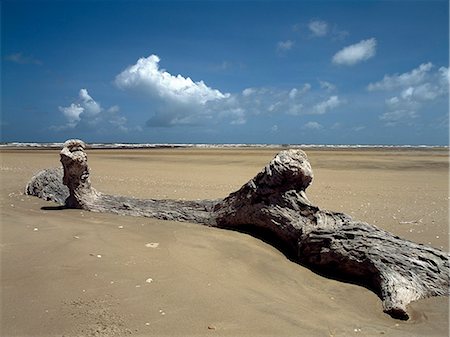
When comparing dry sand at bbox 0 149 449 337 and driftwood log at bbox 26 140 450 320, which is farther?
driftwood log at bbox 26 140 450 320

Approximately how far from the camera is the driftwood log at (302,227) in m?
5.21

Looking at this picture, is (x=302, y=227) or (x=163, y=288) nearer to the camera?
(x=163, y=288)

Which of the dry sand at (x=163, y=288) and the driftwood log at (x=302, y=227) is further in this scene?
the driftwood log at (x=302, y=227)

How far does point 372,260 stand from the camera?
210 inches

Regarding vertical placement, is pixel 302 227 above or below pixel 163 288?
above

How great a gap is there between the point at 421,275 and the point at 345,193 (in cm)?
992

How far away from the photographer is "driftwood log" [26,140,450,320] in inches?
205

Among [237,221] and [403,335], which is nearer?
[403,335]

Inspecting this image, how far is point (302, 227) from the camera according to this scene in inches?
247

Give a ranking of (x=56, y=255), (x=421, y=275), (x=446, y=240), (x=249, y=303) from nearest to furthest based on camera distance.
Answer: (x=249, y=303)
(x=56, y=255)
(x=421, y=275)
(x=446, y=240)

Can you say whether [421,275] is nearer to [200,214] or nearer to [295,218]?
[295,218]

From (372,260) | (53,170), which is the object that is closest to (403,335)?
(372,260)

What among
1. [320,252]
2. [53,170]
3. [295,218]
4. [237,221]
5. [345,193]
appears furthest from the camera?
[345,193]

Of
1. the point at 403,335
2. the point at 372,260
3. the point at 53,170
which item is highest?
the point at 53,170
